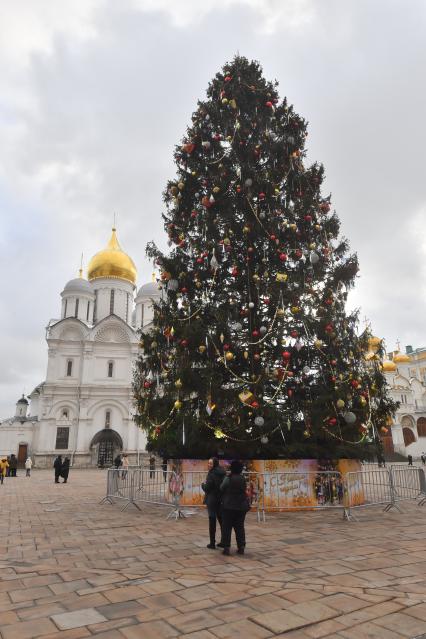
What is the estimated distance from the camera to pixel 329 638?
138 inches

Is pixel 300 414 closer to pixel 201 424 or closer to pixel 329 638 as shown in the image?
pixel 201 424

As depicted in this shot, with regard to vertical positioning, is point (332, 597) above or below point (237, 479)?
below

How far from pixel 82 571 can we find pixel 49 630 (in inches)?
75.2

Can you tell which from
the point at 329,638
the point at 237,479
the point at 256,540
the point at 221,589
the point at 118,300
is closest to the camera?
the point at 329,638

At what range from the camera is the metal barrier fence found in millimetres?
10617

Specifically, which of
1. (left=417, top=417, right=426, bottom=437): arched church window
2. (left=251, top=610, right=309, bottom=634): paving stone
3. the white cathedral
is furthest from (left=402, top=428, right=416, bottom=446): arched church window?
(left=251, top=610, right=309, bottom=634): paving stone

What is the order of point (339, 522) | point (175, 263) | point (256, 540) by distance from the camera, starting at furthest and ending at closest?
point (175, 263)
point (339, 522)
point (256, 540)

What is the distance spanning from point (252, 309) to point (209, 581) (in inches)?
304

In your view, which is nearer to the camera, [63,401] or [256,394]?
[256,394]

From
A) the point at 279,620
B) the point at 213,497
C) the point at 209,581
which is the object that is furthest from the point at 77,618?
the point at 213,497

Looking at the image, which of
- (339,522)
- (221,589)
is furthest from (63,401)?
(221,589)

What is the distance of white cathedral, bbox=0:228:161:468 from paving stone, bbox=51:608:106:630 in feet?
112

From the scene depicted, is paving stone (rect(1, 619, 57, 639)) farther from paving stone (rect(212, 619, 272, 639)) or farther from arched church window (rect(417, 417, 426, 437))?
arched church window (rect(417, 417, 426, 437))

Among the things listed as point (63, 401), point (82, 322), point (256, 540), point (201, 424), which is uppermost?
point (82, 322)
